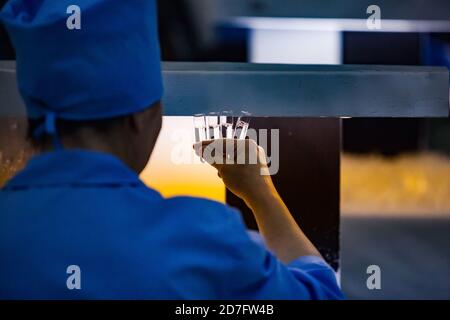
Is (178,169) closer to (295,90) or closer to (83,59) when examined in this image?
(295,90)

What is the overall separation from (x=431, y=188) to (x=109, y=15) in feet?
9.45

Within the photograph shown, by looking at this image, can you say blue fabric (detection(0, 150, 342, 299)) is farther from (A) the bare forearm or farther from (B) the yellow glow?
(B) the yellow glow

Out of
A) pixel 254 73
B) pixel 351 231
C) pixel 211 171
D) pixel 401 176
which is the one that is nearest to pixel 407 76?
pixel 254 73

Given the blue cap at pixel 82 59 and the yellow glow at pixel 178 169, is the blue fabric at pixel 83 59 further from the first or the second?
the yellow glow at pixel 178 169

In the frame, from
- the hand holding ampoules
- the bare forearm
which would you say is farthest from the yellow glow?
the bare forearm

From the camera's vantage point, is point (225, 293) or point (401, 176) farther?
point (401, 176)

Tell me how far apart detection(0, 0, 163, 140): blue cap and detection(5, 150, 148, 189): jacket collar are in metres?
0.05

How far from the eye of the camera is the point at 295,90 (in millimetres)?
1025

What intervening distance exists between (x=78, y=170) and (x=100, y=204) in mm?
52

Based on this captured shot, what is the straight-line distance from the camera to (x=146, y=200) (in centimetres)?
73

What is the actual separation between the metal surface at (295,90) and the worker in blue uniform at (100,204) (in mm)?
229

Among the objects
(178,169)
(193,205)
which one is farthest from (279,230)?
(178,169)

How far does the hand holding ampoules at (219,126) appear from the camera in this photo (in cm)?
105

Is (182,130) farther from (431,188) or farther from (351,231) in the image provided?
(431,188)
